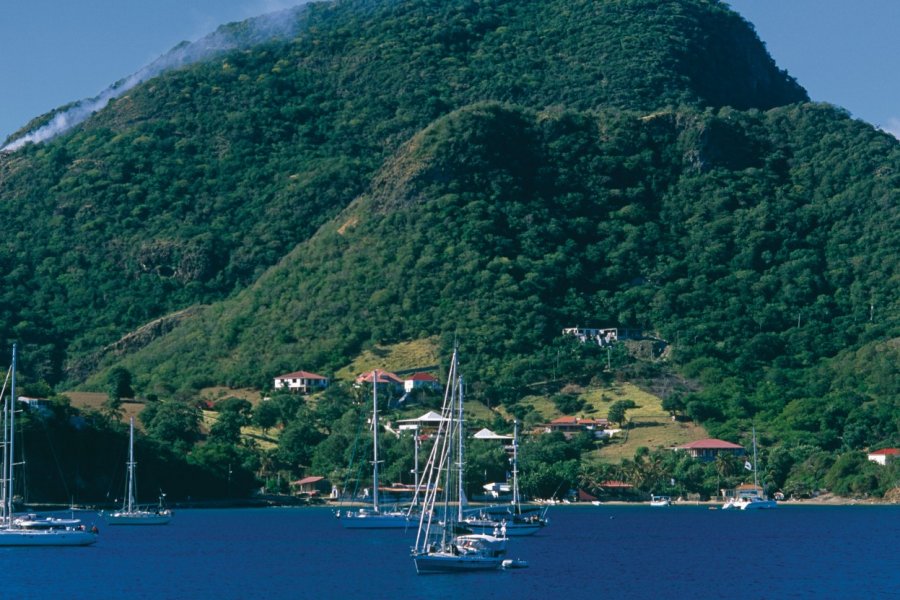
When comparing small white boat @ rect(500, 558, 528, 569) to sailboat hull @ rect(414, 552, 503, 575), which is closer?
sailboat hull @ rect(414, 552, 503, 575)

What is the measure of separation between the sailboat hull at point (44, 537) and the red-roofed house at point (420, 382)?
7228cm

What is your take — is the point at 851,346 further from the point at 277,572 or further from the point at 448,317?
the point at 277,572

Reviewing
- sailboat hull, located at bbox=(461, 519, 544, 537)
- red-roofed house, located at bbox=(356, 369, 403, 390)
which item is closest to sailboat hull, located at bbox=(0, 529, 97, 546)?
sailboat hull, located at bbox=(461, 519, 544, 537)

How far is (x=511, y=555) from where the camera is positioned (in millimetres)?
99000

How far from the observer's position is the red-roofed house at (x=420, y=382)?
176 metres

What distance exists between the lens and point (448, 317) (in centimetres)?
18412

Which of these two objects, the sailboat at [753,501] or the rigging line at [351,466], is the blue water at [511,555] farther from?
the rigging line at [351,466]

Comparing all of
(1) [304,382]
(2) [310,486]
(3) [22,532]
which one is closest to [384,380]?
(1) [304,382]

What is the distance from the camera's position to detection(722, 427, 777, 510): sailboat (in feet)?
491

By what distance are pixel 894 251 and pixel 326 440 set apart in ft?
254

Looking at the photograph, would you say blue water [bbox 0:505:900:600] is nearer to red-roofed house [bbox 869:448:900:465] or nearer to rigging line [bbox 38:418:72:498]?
rigging line [bbox 38:418:72:498]

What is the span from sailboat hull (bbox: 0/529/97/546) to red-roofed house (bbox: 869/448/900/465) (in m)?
78.8

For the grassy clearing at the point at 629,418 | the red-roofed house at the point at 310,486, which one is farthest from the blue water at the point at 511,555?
the grassy clearing at the point at 629,418

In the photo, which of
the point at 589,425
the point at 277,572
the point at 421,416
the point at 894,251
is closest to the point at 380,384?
the point at 421,416
